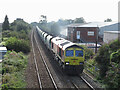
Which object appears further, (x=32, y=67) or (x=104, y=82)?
(x=32, y=67)

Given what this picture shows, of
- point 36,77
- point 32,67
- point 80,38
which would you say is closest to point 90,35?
point 80,38

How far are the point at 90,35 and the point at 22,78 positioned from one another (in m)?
29.1

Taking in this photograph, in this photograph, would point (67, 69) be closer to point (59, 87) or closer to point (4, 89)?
point (59, 87)

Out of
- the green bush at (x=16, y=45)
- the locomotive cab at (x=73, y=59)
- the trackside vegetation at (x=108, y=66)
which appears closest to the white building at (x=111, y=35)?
the trackside vegetation at (x=108, y=66)

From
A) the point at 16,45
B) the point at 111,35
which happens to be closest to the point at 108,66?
the point at 111,35

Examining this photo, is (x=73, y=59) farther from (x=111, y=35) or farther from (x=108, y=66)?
(x=111, y=35)

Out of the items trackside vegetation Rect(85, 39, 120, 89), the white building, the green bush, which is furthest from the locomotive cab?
the green bush

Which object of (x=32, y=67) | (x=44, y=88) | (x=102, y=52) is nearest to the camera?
(x=44, y=88)

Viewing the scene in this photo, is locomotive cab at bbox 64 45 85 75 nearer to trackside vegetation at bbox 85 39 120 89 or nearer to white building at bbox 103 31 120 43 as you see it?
trackside vegetation at bbox 85 39 120 89

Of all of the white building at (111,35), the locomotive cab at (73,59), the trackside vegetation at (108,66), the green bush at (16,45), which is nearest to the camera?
the trackside vegetation at (108,66)

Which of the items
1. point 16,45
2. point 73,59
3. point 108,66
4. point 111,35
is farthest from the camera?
point 16,45

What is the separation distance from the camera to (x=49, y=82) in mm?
14516

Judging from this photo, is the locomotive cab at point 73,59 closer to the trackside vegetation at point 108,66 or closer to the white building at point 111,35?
the trackside vegetation at point 108,66

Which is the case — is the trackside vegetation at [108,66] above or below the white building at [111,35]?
below
